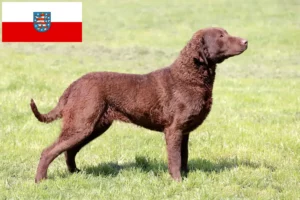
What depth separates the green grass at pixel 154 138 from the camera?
18.1 feet

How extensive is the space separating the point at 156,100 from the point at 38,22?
16308 millimetres

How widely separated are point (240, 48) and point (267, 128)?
2951 millimetres

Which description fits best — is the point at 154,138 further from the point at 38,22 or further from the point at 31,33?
the point at 31,33

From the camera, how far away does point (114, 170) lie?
6.31 m

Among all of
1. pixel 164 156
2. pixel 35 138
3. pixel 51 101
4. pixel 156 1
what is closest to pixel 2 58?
pixel 51 101

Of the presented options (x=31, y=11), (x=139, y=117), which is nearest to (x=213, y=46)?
(x=139, y=117)

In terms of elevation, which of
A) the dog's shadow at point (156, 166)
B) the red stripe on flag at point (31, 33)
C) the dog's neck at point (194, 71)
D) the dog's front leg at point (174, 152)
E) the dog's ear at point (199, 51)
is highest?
the dog's ear at point (199, 51)

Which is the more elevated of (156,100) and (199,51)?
(199,51)

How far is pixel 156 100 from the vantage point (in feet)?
19.3

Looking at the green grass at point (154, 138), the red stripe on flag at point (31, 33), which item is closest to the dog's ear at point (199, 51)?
the green grass at point (154, 138)

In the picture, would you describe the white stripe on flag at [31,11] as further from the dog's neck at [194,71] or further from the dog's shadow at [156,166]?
the dog's neck at [194,71]

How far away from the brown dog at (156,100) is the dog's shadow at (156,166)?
0.44 m

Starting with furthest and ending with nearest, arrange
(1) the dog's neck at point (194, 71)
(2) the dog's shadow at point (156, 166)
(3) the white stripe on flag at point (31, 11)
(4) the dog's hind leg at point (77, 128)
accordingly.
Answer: (3) the white stripe on flag at point (31, 11) → (2) the dog's shadow at point (156, 166) → (1) the dog's neck at point (194, 71) → (4) the dog's hind leg at point (77, 128)

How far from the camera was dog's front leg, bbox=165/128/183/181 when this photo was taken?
5.78 meters
